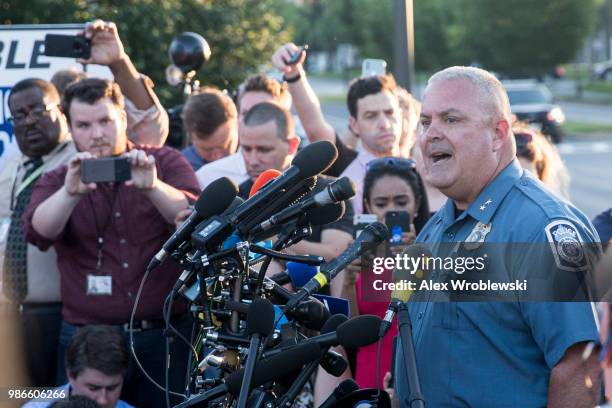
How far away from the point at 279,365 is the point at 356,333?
0.79ft

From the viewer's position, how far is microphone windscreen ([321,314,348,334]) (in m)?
3.26

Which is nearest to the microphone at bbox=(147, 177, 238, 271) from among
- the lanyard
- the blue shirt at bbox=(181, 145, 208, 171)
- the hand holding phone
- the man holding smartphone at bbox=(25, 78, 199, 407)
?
the man holding smartphone at bbox=(25, 78, 199, 407)

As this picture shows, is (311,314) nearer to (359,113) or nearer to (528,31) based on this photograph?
(359,113)

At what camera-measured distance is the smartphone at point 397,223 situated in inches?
199

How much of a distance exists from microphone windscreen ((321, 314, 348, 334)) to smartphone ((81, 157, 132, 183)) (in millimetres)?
1754

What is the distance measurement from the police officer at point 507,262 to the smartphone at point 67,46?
270 cm

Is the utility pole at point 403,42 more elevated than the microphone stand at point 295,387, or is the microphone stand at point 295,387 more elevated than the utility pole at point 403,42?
the utility pole at point 403,42

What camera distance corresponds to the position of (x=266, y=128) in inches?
220

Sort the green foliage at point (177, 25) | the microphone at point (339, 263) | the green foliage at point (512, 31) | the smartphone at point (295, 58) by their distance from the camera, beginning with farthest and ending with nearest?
the green foliage at point (512, 31), the green foliage at point (177, 25), the smartphone at point (295, 58), the microphone at point (339, 263)

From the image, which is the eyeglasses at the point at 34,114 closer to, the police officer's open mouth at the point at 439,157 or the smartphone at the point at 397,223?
the smartphone at the point at 397,223

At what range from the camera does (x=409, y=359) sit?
3023 millimetres

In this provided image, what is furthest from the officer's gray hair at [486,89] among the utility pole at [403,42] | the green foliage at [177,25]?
the green foliage at [177,25]

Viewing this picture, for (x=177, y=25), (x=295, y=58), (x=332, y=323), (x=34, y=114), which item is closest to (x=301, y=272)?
(x=332, y=323)

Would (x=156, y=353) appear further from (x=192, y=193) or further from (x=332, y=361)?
(x=332, y=361)
